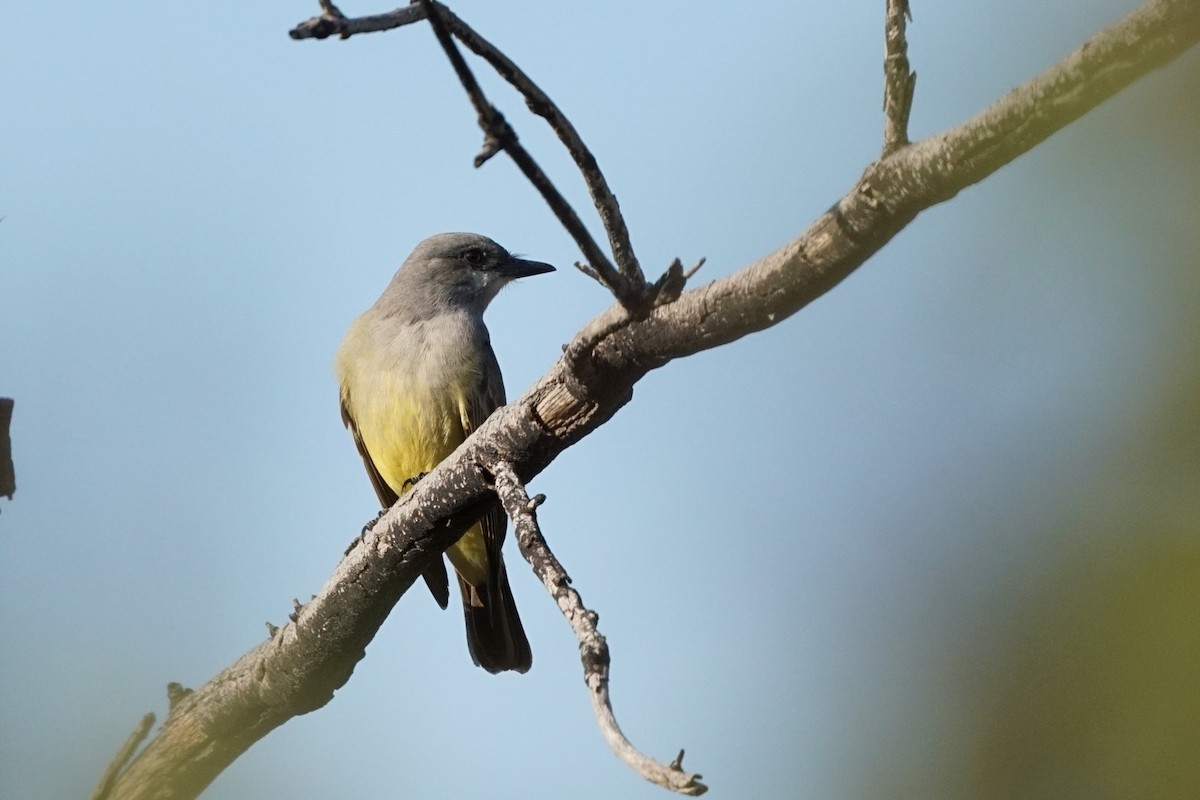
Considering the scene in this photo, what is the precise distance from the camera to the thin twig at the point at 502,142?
8.70 ft

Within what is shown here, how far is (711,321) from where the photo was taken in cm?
332

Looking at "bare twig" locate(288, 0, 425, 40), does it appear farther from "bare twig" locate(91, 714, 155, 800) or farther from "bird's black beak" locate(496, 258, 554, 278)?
"bird's black beak" locate(496, 258, 554, 278)

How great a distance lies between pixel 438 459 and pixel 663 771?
4.10 metres

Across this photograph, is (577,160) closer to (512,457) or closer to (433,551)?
(512,457)

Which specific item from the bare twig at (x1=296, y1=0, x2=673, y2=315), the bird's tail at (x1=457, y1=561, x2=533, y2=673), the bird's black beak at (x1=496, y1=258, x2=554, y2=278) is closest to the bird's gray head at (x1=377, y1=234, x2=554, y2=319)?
the bird's black beak at (x1=496, y1=258, x2=554, y2=278)

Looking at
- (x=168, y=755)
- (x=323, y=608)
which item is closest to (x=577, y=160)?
(x=323, y=608)

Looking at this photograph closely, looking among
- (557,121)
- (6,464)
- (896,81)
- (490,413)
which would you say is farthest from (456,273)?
(896,81)

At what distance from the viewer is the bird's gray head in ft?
24.3

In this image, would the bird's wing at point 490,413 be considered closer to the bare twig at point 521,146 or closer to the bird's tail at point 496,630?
the bird's tail at point 496,630

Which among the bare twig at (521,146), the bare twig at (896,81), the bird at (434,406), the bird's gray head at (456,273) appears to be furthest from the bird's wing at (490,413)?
the bare twig at (896,81)

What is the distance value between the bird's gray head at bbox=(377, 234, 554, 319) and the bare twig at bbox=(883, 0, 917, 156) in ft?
15.2

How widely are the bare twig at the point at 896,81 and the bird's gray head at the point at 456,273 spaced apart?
462cm

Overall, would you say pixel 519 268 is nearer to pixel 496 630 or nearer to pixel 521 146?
pixel 496 630

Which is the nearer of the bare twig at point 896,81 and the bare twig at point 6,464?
the bare twig at point 896,81
